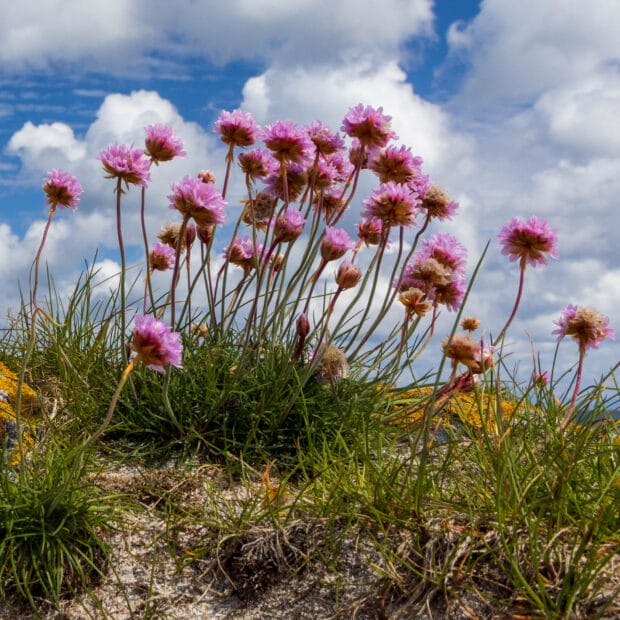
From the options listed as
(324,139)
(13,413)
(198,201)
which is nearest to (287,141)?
(324,139)

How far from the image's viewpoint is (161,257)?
3.82 meters

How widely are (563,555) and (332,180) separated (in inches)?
78.6

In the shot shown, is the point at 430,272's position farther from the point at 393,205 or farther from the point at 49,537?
the point at 49,537

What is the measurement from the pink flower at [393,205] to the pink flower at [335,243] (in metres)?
0.19

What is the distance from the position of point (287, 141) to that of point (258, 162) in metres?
0.35

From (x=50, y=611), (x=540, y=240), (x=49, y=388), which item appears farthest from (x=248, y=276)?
(x=50, y=611)

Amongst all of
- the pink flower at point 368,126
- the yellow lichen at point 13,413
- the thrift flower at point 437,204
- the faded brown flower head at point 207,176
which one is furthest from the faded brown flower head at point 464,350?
the faded brown flower head at point 207,176

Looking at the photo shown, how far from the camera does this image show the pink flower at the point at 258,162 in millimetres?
3398

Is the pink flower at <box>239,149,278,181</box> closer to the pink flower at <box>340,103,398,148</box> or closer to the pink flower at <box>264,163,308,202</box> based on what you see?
the pink flower at <box>264,163,308,202</box>

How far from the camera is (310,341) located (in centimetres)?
355

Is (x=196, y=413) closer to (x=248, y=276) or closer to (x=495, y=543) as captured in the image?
(x=248, y=276)

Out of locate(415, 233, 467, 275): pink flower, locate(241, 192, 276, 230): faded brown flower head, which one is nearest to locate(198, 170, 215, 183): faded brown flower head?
locate(241, 192, 276, 230): faded brown flower head

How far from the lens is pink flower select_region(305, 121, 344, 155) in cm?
316

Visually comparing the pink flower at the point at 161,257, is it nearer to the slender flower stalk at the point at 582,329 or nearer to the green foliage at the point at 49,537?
the green foliage at the point at 49,537
